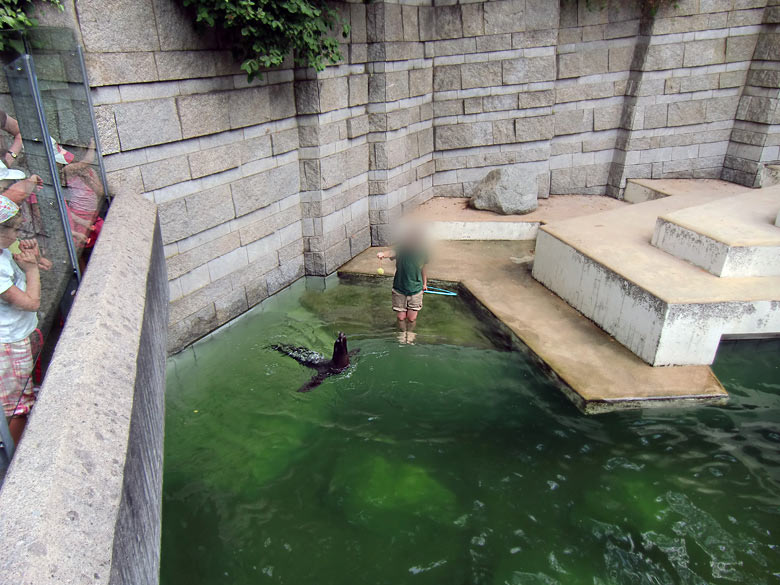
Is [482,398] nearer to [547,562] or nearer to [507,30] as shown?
[547,562]

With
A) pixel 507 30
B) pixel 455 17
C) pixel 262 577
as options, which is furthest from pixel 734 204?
pixel 262 577

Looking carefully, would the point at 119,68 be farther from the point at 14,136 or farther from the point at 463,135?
the point at 463,135

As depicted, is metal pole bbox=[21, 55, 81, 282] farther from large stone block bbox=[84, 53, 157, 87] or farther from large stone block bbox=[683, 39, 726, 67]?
large stone block bbox=[683, 39, 726, 67]

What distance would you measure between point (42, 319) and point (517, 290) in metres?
5.54

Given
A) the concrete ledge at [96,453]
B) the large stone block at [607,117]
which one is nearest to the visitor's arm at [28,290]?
the concrete ledge at [96,453]

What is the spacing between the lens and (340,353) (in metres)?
5.54

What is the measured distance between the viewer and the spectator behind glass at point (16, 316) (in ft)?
7.16

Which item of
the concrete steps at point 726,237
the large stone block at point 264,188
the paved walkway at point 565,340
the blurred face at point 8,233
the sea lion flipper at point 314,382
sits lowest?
the sea lion flipper at point 314,382

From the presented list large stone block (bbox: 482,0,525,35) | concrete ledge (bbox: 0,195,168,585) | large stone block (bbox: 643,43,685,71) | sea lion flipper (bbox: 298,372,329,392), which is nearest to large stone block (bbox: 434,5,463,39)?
large stone block (bbox: 482,0,525,35)

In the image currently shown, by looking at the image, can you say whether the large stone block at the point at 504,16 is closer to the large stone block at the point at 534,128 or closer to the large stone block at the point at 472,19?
the large stone block at the point at 472,19

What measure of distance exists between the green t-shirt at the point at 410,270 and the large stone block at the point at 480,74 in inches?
172

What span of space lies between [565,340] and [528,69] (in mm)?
5386

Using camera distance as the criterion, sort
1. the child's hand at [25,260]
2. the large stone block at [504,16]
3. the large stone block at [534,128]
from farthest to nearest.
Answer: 1. the large stone block at [534,128]
2. the large stone block at [504,16]
3. the child's hand at [25,260]

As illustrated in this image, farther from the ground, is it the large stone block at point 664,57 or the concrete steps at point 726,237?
the large stone block at point 664,57
